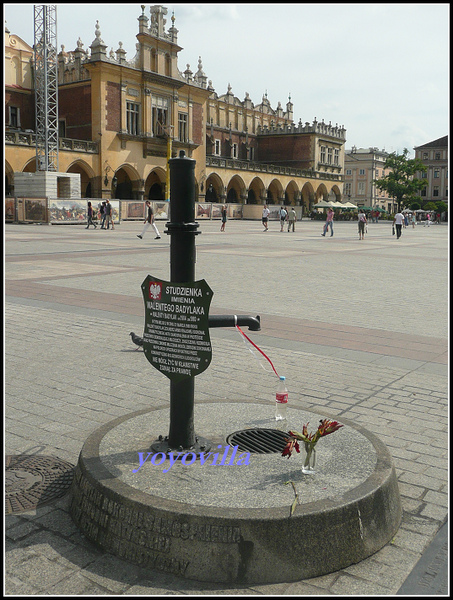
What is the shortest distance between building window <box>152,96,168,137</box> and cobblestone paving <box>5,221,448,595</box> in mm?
41181

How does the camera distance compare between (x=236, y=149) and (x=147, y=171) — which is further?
(x=236, y=149)

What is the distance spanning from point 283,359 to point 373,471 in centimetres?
305

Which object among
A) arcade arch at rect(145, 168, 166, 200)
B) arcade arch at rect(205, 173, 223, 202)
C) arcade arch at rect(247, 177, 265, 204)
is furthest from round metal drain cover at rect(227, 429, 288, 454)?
arcade arch at rect(247, 177, 265, 204)

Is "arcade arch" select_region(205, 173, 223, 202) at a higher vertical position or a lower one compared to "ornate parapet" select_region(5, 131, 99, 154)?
lower

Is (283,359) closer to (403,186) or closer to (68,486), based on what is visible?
(68,486)

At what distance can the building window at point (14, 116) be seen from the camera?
49.6m

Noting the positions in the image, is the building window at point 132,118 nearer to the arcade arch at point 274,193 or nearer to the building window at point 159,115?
the building window at point 159,115

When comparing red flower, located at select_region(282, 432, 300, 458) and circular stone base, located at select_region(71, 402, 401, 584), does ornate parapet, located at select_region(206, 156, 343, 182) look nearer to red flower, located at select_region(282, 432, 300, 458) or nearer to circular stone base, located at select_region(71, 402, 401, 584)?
circular stone base, located at select_region(71, 402, 401, 584)

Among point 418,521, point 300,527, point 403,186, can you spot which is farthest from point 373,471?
point 403,186

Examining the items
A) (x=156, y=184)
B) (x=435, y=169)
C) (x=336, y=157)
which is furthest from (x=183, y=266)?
(x=435, y=169)

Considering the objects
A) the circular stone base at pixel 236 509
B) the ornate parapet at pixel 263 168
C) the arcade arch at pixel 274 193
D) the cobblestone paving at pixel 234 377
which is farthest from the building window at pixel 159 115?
the circular stone base at pixel 236 509

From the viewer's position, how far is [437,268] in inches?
609

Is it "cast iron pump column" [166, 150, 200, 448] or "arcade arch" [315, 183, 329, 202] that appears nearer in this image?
"cast iron pump column" [166, 150, 200, 448]

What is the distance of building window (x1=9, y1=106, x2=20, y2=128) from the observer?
49.6 metres
